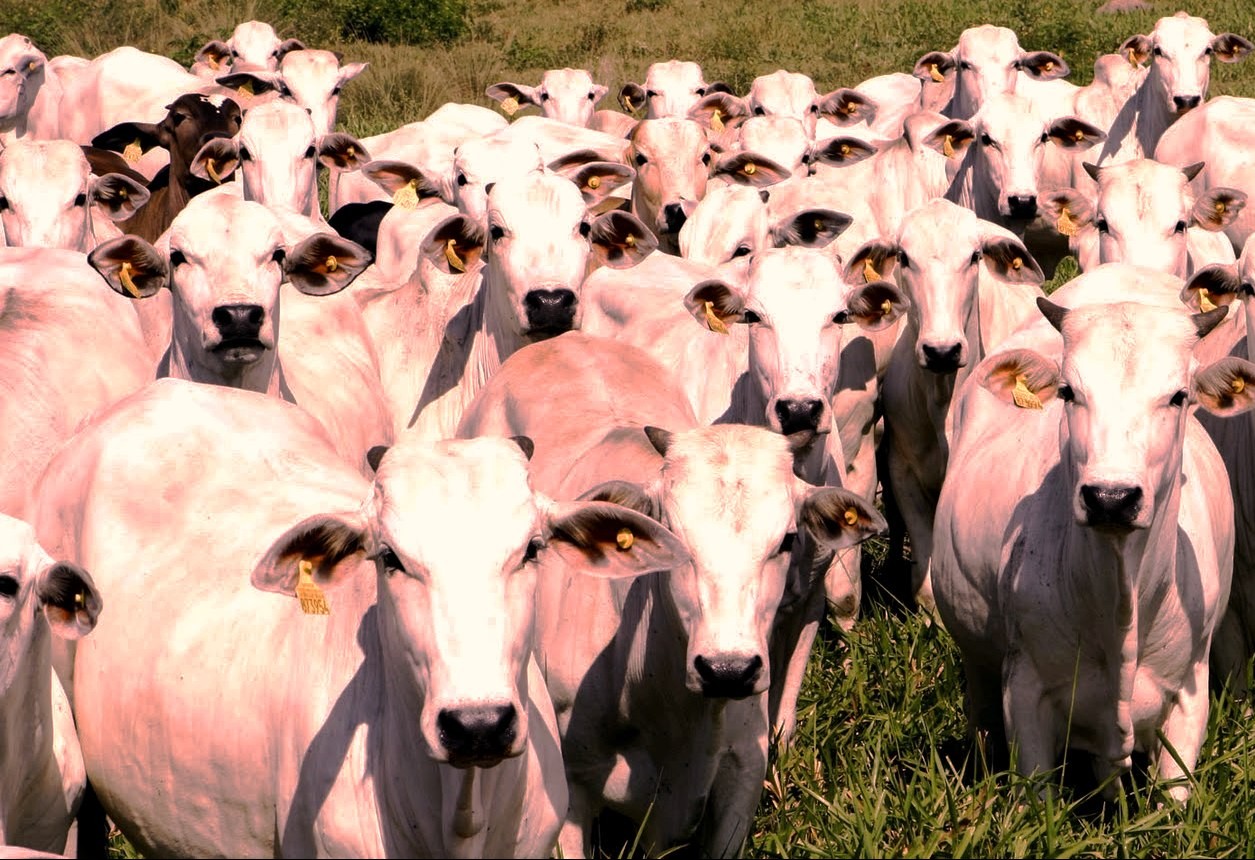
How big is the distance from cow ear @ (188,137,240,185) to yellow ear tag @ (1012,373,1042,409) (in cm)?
451

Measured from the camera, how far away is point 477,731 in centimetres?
337

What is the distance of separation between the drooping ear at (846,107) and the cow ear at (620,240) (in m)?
4.75

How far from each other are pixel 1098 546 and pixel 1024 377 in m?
0.58

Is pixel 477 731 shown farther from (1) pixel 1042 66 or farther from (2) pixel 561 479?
(1) pixel 1042 66

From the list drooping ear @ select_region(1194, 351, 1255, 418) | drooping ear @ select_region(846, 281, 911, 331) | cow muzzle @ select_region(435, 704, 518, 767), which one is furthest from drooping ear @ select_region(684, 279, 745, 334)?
cow muzzle @ select_region(435, 704, 518, 767)

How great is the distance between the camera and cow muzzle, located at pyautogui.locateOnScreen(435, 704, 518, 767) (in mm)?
3365

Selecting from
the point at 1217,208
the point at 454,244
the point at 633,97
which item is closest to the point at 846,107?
the point at 633,97

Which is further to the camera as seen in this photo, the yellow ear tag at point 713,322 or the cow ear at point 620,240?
the cow ear at point 620,240

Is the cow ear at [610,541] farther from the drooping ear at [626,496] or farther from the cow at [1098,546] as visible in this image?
the cow at [1098,546]

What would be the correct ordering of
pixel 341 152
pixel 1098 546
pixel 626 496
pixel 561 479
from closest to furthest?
pixel 626 496, pixel 1098 546, pixel 561 479, pixel 341 152

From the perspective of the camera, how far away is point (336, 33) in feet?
63.6

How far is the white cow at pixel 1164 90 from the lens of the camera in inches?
426

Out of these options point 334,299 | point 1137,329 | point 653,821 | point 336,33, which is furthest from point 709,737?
point 336,33

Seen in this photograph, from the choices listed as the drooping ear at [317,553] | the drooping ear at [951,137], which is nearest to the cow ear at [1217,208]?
the drooping ear at [951,137]
